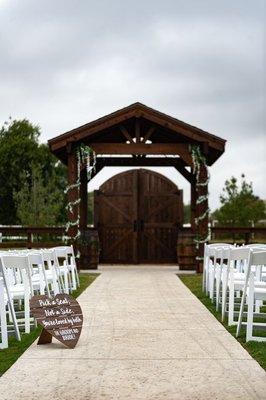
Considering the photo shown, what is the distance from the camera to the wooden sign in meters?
7.34

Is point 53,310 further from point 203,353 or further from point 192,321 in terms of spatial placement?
point 192,321

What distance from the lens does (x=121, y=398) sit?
5.26 meters

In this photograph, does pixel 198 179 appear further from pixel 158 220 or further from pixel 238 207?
pixel 238 207

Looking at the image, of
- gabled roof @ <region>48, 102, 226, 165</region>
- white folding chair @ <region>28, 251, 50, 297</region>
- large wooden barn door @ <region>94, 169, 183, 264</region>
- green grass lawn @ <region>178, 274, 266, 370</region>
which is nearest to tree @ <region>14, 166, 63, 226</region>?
large wooden barn door @ <region>94, 169, 183, 264</region>

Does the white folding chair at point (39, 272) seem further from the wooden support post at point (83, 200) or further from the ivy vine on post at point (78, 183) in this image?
the wooden support post at point (83, 200)

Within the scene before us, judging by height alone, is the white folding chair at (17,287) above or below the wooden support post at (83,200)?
below

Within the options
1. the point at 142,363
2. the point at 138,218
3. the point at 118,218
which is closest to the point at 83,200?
the point at 118,218

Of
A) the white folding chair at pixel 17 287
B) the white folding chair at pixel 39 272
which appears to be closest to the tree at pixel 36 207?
the white folding chair at pixel 39 272

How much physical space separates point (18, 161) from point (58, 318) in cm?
3817

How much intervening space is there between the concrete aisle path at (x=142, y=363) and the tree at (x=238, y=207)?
29.1m

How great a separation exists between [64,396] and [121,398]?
0.42 meters

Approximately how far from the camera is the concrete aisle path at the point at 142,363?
5.46m

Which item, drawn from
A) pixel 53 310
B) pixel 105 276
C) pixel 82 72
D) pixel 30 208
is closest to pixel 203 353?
pixel 53 310

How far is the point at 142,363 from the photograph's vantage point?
6.46 meters
